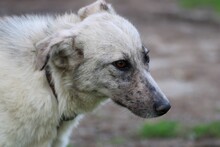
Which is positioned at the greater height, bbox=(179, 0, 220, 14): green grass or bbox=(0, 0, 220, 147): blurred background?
bbox=(179, 0, 220, 14): green grass

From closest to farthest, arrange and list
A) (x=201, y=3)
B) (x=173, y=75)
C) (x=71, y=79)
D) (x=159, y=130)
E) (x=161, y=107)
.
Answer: (x=161, y=107) < (x=71, y=79) < (x=159, y=130) < (x=173, y=75) < (x=201, y=3)

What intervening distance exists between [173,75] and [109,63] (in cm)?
584

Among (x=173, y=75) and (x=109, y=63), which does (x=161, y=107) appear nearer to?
(x=109, y=63)

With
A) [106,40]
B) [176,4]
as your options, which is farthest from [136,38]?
[176,4]

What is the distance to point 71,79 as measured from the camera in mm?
5539

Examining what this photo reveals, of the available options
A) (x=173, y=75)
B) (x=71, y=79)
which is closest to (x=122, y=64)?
(x=71, y=79)

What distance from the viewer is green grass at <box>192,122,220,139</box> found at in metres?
8.50

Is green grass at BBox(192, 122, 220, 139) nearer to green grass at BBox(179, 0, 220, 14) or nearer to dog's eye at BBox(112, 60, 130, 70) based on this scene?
dog's eye at BBox(112, 60, 130, 70)

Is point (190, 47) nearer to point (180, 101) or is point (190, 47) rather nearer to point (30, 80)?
point (180, 101)

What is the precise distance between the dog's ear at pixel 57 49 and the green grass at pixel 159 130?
3236mm

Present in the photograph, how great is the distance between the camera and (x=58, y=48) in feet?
17.7

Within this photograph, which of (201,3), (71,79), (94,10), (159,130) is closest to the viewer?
(71,79)

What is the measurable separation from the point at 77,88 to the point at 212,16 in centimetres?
1011

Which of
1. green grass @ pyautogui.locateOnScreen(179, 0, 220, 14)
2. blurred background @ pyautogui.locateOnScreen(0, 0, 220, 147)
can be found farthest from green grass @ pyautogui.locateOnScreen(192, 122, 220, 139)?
green grass @ pyautogui.locateOnScreen(179, 0, 220, 14)
